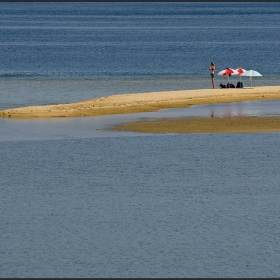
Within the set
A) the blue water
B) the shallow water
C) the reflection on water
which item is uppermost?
the blue water

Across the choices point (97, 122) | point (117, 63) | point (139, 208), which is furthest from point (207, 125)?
point (117, 63)

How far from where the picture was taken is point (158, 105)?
51.7m

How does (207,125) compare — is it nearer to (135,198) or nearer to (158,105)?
(158,105)

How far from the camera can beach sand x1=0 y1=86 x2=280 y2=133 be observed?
4481 centimetres

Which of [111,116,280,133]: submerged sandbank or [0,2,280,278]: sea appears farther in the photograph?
[111,116,280,133]: submerged sandbank

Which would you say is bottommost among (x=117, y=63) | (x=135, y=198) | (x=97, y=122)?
(x=135, y=198)

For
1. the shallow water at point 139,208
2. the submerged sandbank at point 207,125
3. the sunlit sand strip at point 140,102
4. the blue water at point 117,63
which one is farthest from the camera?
the blue water at point 117,63

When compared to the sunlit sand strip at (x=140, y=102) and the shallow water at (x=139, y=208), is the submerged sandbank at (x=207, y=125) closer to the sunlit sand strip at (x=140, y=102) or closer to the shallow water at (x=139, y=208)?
the shallow water at (x=139, y=208)

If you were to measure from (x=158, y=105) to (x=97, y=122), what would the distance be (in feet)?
23.4

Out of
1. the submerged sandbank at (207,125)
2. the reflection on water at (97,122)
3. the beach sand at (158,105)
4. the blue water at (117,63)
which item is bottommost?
the submerged sandbank at (207,125)

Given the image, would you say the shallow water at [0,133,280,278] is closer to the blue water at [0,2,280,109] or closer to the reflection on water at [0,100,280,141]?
the reflection on water at [0,100,280,141]

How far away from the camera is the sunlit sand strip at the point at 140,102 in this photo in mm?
48219

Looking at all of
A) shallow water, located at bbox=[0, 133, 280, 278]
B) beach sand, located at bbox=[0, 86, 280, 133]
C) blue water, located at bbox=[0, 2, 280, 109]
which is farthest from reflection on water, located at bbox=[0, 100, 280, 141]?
blue water, located at bbox=[0, 2, 280, 109]

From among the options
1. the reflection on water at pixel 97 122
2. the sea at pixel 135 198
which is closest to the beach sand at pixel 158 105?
the reflection on water at pixel 97 122
